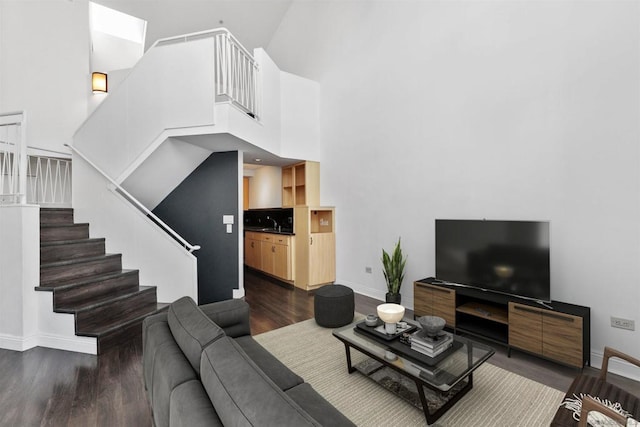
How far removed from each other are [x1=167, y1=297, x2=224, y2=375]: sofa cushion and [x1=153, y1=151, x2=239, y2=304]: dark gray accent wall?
2.85 m

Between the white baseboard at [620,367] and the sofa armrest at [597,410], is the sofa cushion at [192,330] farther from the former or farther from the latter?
the white baseboard at [620,367]

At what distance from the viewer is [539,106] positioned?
278cm

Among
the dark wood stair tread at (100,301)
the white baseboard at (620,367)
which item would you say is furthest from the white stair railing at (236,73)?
the white baseboard at (620,367)

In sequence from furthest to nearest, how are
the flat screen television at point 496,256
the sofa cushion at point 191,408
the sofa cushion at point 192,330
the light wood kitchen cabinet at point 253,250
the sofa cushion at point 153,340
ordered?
the light wood kitchen cabinet at point 253,250, the flat screen television at point 496,256, the sofa cushion at point 153,340, the sofa cushion at point 192,330, the sofa cushion at point 191,408

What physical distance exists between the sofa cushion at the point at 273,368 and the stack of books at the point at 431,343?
0.81 metres

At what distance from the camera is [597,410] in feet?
3.64

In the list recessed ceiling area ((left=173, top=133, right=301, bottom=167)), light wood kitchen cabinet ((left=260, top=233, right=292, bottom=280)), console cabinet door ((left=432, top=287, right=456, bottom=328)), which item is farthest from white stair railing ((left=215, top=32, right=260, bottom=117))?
console cabinet door ((left=432, top=287, right=456, bottom=328))

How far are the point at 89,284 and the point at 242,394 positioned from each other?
314 cm

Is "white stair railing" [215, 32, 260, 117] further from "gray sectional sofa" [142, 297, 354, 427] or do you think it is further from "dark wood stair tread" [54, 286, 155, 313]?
"gray sectional sofa" [142, 297, 354, 427]

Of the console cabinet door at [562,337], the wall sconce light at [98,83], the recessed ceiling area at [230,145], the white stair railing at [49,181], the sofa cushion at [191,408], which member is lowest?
the console cabinet door at [562,337]

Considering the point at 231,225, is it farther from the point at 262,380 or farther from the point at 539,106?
the point at 539,106

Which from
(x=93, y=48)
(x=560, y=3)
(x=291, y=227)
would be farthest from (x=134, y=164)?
(x=560, y=3)

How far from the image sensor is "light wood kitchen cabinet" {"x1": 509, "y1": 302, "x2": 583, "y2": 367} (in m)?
2.23

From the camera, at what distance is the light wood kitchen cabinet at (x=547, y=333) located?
7.33 ft
